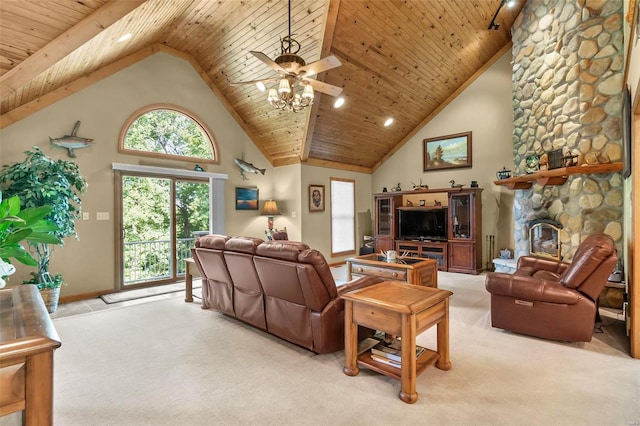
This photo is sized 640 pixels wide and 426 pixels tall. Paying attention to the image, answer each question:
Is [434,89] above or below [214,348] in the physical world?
above

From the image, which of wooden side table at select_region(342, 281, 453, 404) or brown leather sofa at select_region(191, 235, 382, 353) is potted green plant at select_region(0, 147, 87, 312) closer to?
brown leather sofa at select_region(191, 235, 382, 353)

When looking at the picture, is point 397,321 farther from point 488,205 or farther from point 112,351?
point 488,205

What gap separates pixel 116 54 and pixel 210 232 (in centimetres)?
337

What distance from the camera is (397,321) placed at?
219cm

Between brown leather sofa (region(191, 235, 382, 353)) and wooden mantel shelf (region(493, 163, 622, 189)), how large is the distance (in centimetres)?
326

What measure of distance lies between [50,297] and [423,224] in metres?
6.71

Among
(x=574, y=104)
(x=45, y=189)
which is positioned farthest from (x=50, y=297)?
(x=574, y=104)

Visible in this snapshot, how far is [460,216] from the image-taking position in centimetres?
669

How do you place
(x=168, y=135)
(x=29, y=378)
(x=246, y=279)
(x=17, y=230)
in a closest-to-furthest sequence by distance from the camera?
1. (x=29, y=378)
2. (x=17, y=230)
3. (x=246, y=279)
4. (x=168, y=135)

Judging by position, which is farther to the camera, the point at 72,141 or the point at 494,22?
the point at 494,22

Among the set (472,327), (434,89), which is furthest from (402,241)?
(472,327)

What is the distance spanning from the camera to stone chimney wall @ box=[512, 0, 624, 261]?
4.06 m

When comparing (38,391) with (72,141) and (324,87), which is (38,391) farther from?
(72,141)

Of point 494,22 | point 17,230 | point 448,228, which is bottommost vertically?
point 448,228
